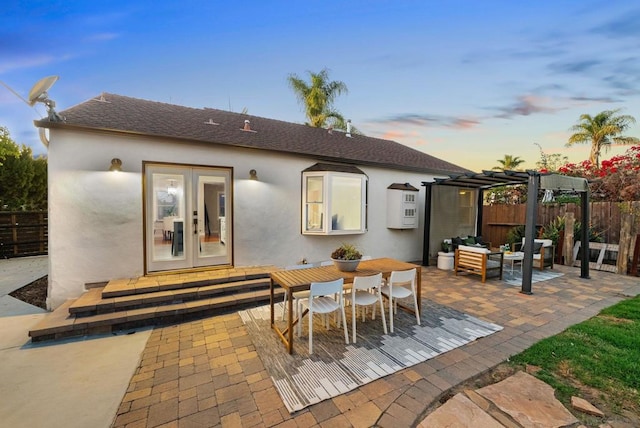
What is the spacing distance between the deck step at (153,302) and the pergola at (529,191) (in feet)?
19.2

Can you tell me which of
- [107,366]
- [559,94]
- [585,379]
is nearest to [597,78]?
[559,94]

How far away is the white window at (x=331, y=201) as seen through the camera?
7340mm

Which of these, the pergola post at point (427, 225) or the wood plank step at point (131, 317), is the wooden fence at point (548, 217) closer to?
the pergola post at point (427, 225)

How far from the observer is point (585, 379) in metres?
2.87

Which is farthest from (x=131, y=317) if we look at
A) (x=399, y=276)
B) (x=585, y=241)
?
(x=585, y=241)

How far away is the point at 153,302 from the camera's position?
4719mm

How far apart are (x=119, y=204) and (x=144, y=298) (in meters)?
2.14

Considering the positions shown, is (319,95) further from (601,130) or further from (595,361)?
(601,130)

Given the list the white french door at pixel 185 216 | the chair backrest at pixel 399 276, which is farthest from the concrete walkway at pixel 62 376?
the chair backrest at pixel 399 276

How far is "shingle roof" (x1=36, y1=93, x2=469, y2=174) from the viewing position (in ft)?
18.1

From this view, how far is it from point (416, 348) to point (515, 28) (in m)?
9.63

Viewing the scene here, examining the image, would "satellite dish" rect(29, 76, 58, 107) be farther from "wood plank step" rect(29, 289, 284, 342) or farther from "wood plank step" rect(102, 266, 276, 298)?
"wood plank step" rect(29, 289, 284, 342)

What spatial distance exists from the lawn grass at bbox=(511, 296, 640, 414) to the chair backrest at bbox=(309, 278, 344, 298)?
94.2 inches

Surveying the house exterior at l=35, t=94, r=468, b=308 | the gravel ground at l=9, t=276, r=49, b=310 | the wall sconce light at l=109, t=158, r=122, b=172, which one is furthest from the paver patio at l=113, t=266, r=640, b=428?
the gravel ground at l=9, t=276, r=49, b=310
